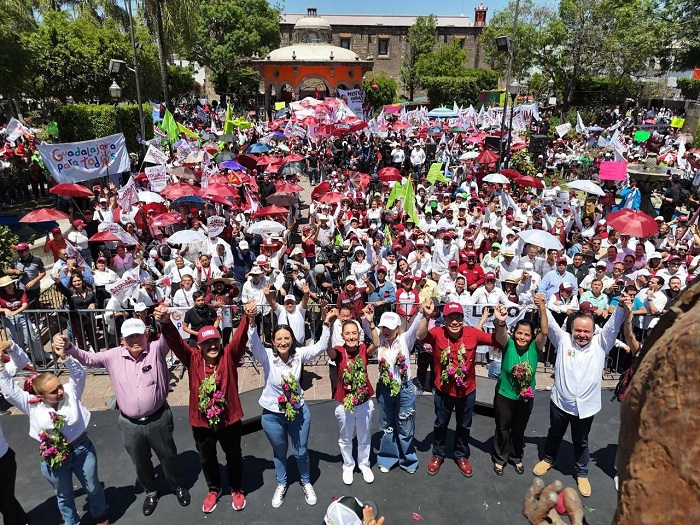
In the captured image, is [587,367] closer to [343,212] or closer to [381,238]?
[381,238]

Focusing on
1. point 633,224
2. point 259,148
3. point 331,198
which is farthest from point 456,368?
point 259,148

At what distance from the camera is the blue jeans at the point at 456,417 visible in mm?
4574

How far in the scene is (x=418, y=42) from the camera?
55.1 metres

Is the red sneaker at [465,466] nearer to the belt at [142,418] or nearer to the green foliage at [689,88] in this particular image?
the belt at [142,418]

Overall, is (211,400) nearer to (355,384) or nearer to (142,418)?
(142,418)

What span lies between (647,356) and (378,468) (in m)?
3.56

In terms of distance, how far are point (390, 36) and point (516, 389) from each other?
207ft

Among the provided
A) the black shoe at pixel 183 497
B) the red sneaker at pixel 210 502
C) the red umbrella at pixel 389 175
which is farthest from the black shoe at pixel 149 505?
the red umbrella at pixel 389 175

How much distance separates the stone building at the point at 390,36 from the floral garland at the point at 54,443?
204 ft

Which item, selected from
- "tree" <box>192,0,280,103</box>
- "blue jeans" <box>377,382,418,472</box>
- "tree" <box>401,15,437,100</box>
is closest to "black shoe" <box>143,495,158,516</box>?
"blue jeans" <box>377,382,418,472</box>

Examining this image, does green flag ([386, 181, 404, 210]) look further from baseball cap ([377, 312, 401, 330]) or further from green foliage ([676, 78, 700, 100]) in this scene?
green foliage ([676, 78, 700, 100])

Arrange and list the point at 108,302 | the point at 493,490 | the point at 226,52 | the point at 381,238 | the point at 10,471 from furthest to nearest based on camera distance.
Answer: the point at 226,52
the point at 381,238
the point at 108,302
the point at 493,490
the point at 10,471

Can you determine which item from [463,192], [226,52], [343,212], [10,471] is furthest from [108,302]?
[226,52]

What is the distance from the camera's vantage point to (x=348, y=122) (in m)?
17.7
